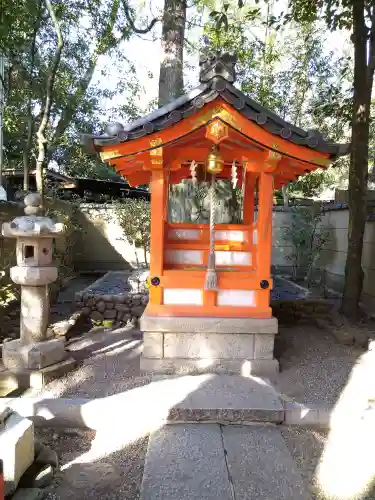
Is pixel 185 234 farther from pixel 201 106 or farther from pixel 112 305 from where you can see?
pixel 112 305

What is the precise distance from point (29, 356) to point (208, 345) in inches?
93.0

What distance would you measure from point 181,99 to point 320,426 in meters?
4.09

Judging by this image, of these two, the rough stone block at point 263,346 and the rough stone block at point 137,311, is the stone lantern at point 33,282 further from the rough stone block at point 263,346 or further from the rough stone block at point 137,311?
the rough stone block at point 137,311

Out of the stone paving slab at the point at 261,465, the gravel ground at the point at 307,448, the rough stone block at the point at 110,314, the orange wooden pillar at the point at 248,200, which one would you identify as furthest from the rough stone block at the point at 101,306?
the gravel ground at the point at 307,448

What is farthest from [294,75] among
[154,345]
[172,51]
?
[154,345]

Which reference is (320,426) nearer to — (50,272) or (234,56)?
(50,272)

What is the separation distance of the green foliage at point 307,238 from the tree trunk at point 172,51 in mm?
5083

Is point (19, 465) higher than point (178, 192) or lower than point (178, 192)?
lower

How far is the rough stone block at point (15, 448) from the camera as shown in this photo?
109 inches

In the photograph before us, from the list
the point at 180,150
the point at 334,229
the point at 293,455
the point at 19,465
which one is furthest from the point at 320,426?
the point at 334,229

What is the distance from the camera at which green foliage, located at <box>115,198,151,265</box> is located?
11.4 metres

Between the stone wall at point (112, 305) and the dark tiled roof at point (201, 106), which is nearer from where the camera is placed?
the dark tiled roof at point (201, 106)

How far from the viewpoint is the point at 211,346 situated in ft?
16.0

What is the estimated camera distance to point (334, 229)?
34.2 feet
